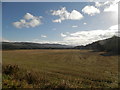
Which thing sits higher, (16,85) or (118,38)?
(118,38)

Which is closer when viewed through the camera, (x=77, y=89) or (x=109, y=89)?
(x=77, y=89)

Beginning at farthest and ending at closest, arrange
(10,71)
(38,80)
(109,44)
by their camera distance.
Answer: (109,44) → (10,71) → (38,80)

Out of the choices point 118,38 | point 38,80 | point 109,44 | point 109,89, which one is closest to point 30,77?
point 38,80

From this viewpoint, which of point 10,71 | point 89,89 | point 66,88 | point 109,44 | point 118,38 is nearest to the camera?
point 66,88

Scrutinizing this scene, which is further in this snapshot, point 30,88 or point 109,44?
point 109,44

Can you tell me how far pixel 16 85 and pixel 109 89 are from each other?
489 cm

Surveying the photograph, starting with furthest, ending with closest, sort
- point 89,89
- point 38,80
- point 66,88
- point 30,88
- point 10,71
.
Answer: point 10,71 → point 38,80 → point 89,89 → point 66,88 → point 30,88

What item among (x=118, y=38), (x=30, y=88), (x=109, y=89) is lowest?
(x=109, y=89)

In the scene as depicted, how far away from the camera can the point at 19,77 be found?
966 cm

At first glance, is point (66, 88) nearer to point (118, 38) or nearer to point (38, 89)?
point (38, 89)

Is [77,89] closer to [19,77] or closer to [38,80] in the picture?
[38,80]

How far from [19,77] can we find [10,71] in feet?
5.10

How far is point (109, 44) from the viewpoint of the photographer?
60.4 metres

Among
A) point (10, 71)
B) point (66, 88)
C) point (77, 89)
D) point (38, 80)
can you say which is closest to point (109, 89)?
point (77, 89)
